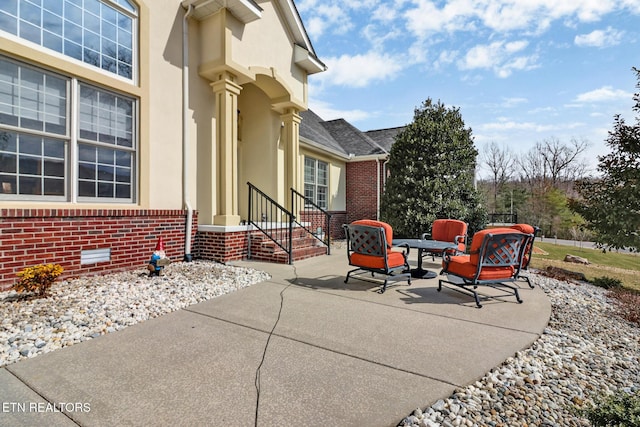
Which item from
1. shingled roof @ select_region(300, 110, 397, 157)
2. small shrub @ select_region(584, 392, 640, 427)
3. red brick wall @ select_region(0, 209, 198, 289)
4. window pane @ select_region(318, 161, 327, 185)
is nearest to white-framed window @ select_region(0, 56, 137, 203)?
red brick wall @ select_region(0, 209, 198, 289)

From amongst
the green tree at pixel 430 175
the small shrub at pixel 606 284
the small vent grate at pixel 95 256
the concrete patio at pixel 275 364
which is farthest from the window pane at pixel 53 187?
the small shrub at pixel 606 284

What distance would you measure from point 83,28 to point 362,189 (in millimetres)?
11044

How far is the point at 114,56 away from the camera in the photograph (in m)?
5.49

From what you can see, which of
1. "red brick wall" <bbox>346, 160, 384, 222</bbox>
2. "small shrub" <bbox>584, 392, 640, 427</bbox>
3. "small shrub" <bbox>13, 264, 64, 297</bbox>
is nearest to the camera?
"small shrub" <bbox>584, 392, 640, 427</bbox>

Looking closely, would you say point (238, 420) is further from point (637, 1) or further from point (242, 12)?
point (637, 1)

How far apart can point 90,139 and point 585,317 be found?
319 inches

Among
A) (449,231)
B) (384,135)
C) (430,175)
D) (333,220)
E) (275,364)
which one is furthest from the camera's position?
(384,135)

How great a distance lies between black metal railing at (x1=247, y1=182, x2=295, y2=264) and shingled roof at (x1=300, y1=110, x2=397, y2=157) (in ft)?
13.1

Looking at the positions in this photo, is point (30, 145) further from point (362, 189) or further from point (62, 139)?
point (362, 189)

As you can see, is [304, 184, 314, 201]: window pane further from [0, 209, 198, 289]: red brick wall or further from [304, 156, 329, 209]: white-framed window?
[0, 209, 198, 289]: red brick wall

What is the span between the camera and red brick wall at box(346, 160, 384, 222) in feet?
45.5

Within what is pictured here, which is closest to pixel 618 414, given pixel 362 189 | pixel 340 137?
pixel 362 189

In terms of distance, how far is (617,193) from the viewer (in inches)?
279

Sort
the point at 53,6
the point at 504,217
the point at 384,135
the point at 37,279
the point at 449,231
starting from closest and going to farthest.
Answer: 1. the point at 37,279
2. the point at 53,6
3. the point at 449,231
4. the point at 384,135
5. the point at 504,217
